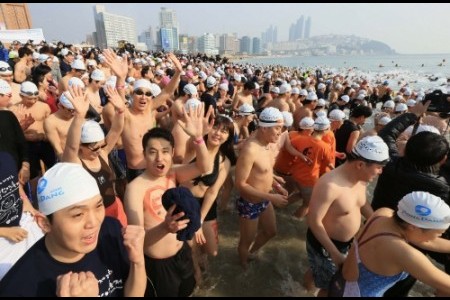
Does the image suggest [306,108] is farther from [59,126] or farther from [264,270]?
[59,126]

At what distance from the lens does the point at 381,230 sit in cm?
193

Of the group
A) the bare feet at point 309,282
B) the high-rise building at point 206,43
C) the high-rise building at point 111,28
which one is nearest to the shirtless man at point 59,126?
the bare feet at point 309,282

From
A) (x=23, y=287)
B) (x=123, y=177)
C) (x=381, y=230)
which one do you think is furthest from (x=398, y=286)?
(x=123, y=177)

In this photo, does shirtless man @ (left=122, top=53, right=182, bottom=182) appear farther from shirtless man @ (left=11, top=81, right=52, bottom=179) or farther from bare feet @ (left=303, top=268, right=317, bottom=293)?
bare feet @ (left=303, top=268, right=317, bottom=293)

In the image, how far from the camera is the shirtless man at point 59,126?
3.97 meters

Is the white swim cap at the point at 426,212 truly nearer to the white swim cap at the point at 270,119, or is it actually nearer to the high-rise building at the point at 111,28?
the white swim cap at the point at 270,119

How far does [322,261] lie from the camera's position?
115 inches

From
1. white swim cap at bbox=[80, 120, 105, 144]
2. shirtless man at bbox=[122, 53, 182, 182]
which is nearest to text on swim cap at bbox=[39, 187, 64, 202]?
white swim cap at bbox=[80, 120, 105, 144]

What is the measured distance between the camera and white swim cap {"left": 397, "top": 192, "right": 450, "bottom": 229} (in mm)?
1766

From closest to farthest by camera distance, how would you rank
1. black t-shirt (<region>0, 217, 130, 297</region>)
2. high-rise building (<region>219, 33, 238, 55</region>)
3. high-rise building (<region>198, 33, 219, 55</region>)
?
black t-shirt (<region>0, 217, 130, 297</region>) → high-rise building (<region>198, 33, 219, 55</region>) → high-rise building (<region>219, 33, 238, 55</region>)

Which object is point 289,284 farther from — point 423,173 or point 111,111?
point 111,111

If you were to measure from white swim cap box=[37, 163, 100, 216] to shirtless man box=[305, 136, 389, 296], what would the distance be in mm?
2041

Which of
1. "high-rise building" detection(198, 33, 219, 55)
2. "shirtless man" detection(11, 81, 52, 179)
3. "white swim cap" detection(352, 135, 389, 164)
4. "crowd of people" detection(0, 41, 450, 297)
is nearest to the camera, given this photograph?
"crowd of people" detection(0, 41, 450, 297)

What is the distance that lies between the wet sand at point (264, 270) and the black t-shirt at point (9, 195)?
7.45 feet
